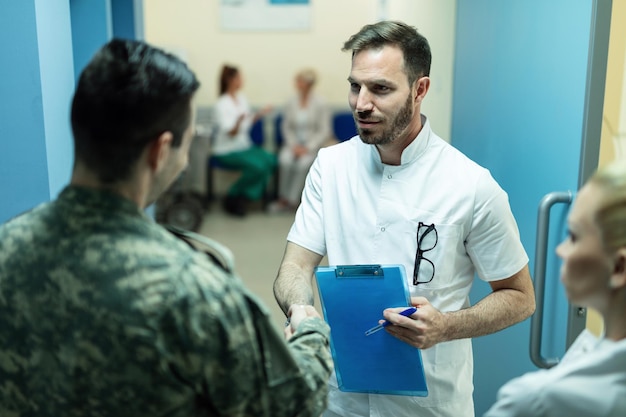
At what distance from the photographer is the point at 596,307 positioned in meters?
0.97

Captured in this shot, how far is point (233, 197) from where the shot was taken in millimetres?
6305

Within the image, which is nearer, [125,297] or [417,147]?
[125,297]

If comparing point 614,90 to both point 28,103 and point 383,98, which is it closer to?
point 383,98

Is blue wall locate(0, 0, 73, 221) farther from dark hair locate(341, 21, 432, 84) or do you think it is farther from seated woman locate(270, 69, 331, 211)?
seated woman locate(270, 69, 331, 211)

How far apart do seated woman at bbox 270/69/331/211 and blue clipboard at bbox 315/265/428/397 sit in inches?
194

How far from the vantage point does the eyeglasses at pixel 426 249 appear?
154 centimetres

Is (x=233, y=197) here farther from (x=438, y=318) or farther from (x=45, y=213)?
(x=45, y=213)

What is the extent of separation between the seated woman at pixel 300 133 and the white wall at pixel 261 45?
1.51 ft

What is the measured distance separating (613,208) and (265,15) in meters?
6.27

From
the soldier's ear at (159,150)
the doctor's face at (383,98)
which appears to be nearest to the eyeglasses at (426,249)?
the doctor's face at (383,98)

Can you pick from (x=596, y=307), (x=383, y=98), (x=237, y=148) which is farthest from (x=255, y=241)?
(x=596, y=307)

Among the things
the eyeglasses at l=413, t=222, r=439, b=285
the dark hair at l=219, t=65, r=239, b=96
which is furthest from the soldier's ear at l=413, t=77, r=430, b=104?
the dark hair at l=219, t=65, r=239, b=96

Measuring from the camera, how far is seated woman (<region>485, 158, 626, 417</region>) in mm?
868

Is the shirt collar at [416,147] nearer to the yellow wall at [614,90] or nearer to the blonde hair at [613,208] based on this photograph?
the yellow wall at [614,90]
